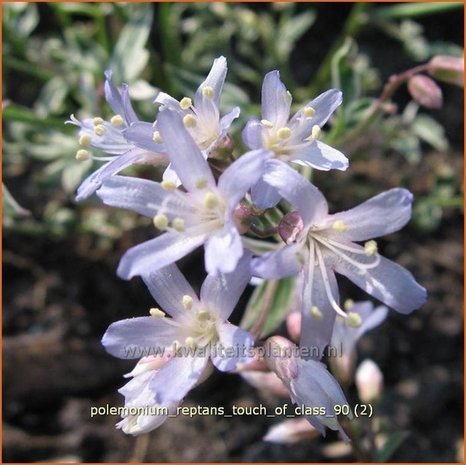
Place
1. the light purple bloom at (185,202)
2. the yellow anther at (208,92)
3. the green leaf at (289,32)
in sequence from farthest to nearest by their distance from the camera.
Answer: the green leaf at (289,32) < the yellow anther at (208,92) < the light purple bloom at (185,202)

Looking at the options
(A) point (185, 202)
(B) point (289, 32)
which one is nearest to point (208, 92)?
(A) point (185, 202)

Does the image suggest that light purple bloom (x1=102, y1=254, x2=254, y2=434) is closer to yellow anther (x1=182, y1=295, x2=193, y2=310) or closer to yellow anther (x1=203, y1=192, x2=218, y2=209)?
yellow anther (x1=182, y1=295, x2=193, y2=310)

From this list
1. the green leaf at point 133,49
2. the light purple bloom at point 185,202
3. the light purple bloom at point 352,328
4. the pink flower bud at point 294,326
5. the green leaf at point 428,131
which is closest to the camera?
Result: the light purple bloom at point 185,202

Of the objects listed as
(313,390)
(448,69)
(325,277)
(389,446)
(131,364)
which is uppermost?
(448,69)

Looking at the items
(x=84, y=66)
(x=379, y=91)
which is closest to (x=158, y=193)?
(x=84, y=66)

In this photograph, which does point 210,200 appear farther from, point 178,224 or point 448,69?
point 448,69

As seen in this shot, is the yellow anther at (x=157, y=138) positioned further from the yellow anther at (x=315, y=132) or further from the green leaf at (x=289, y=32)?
the green leaf at (x=289, y=32)

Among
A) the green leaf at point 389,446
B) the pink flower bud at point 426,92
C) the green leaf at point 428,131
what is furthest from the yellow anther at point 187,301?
the green leaf at point 428,131
